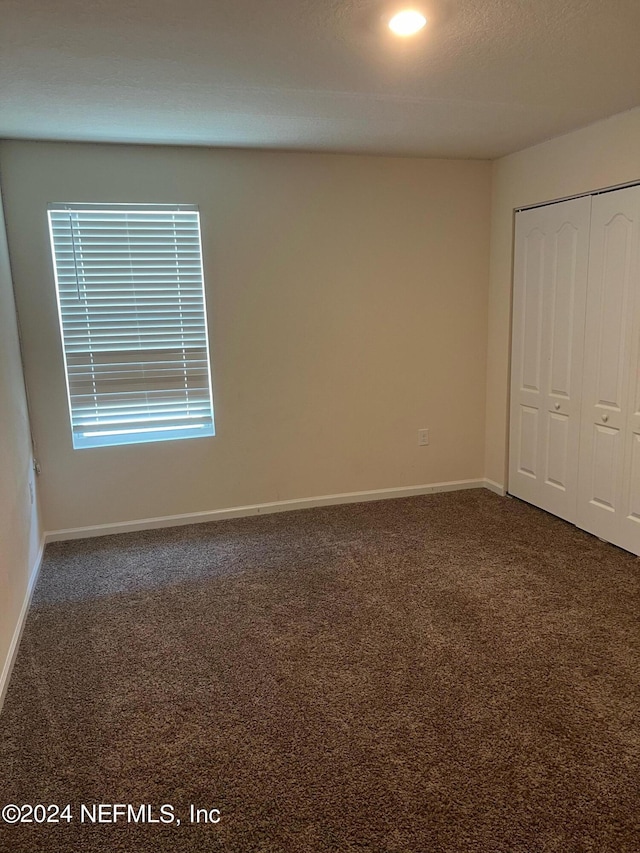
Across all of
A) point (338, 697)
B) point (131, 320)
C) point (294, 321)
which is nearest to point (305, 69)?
point (294, 321)

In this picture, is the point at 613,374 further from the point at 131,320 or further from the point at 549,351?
the point at 131,320

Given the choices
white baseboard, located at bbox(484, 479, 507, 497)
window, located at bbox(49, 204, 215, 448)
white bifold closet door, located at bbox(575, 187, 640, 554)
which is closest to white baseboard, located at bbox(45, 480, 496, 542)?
white baseboard, located at bbox(484, 479, 507, 497)

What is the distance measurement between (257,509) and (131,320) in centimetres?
157

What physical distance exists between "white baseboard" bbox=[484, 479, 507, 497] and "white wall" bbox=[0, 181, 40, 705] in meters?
3.25

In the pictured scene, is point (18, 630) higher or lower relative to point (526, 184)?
lower

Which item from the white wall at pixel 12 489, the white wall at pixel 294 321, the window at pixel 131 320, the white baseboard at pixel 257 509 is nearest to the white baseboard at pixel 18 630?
the white wall at pixel 12 489

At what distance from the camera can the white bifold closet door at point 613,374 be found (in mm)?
3131

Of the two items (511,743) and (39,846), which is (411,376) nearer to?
(511,743)

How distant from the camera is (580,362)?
353cm

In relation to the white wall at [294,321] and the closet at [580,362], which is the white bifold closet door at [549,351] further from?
the white wall at [294,321]

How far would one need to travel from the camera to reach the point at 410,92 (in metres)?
2.60

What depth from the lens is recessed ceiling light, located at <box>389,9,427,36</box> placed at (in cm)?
186

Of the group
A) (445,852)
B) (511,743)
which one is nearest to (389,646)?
(511,743)

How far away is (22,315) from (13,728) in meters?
2.36
